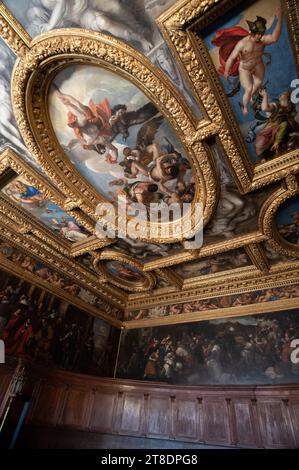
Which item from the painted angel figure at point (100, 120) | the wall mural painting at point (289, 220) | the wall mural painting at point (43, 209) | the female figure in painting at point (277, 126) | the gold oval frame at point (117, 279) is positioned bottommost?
the female figure in painting at point (277, 126)

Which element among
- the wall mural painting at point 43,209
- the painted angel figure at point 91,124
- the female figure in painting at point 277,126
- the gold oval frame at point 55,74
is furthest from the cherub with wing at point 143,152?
the wall mural painting at point 43,209

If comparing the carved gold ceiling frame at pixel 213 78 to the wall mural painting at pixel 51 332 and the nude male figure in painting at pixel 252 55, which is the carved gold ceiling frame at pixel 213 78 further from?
the wall mural painting at pixel 51 332

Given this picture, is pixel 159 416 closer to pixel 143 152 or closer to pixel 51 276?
pixel 51 276

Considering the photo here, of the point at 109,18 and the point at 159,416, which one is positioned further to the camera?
the point at 159,416

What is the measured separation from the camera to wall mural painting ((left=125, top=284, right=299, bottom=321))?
8953mm

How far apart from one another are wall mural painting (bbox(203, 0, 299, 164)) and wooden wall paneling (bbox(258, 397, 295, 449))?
6633 millimetres

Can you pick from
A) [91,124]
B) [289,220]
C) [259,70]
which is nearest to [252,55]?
[259,70]

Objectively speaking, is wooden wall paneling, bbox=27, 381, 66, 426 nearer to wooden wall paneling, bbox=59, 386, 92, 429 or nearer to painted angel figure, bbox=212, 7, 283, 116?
wooden wall paneling, bbox=59, 386, 92, 429

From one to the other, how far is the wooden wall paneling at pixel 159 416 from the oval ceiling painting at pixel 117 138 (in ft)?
21.5

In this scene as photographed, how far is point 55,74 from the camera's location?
4.93m

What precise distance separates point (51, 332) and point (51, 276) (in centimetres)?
210

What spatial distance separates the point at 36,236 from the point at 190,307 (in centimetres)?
676

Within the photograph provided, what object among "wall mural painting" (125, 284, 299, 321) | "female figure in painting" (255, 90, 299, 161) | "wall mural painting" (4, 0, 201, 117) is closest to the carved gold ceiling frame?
"wall mural painting" (4, 0, 201, 117)

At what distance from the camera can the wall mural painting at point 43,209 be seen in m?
7.55
